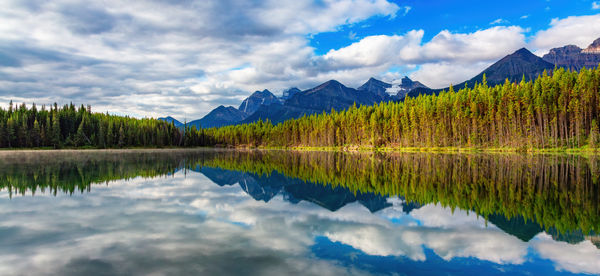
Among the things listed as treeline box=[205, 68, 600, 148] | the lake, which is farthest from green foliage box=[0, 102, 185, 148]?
the lake

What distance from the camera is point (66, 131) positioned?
5556 inches

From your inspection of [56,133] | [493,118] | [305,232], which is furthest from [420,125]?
[56,133]

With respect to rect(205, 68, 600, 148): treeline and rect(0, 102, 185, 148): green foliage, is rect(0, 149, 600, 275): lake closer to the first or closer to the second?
rect(205, 68, 600, 148): treeline

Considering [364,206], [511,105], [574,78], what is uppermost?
[574,78]

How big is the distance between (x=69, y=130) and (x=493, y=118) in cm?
16673

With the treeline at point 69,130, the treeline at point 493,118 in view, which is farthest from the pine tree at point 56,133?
the treeline at point 493,118

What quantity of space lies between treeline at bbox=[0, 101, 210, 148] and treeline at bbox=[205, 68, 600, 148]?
92.2m

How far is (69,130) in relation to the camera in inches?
5561

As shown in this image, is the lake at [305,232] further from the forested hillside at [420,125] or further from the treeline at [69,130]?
the treeline at [69,130]

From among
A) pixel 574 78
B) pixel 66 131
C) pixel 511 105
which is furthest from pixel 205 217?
pixel 66 131

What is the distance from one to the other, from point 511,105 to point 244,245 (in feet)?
298

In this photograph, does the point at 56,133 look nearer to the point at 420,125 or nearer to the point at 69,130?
the point at 69,130

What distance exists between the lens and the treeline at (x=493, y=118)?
240ft

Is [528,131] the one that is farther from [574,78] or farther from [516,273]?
[516,273]
